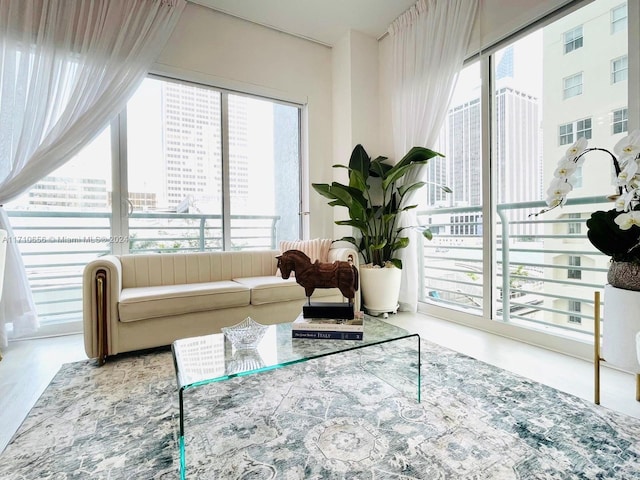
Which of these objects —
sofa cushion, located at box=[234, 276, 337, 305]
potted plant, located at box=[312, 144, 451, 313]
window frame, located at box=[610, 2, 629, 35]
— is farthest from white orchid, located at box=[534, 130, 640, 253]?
sofa cushion, located at box=[234, 276, 337, 305]

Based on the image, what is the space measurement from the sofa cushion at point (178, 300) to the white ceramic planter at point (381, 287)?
1.12 meters

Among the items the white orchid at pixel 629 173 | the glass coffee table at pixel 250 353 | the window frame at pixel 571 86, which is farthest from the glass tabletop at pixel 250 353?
the window frame at pixel 571 86

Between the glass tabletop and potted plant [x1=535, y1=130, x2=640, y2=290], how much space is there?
0.99 metres

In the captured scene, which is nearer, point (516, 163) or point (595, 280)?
point (595, 280)

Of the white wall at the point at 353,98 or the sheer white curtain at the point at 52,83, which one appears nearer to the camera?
the sheer white curtain at the point at 52,83

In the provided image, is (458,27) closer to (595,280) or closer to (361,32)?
(361,32)

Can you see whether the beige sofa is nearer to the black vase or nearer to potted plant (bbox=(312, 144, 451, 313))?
potted plant (bbox=(312, 144, 451, 313))

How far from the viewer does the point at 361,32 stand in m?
3.41

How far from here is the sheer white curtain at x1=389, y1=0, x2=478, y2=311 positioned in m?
2.69

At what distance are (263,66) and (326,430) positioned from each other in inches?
131

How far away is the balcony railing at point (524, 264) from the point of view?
7.14ft

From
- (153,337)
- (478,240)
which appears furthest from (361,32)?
(153,337)

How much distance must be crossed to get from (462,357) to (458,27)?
2577mm

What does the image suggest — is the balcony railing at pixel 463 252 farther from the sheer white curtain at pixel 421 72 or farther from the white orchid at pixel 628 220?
the white orchid at pixel 628 220
